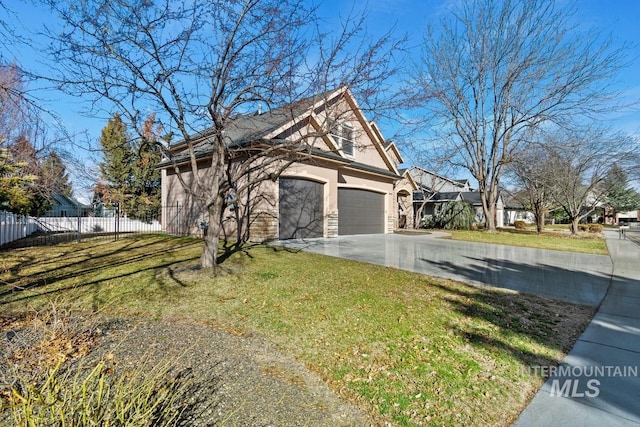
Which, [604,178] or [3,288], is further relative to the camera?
[604,178]

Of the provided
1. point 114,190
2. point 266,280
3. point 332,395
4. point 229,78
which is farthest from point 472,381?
point 114,190

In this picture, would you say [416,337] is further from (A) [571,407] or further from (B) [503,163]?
(B) [503,163]

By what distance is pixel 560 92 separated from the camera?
723 inches

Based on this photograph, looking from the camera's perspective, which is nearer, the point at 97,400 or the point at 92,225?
the point at 97,400

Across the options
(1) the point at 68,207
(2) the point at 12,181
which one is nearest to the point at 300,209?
Answer: (2) the point at 12,181

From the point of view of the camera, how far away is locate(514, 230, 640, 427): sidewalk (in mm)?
2570

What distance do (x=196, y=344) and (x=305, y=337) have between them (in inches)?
50.7

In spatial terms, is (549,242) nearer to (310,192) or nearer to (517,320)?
(310,192)

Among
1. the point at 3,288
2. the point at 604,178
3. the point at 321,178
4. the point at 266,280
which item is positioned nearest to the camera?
the point at 3,288

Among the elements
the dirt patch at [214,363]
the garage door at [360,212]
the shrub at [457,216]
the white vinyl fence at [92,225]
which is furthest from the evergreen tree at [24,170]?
the shrub at [457,216]

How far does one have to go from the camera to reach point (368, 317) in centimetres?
457

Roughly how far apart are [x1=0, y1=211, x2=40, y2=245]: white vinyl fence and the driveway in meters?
11.7

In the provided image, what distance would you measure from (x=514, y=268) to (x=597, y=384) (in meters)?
6.37

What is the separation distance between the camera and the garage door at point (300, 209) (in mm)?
13789
